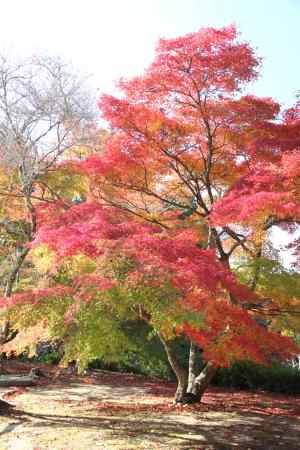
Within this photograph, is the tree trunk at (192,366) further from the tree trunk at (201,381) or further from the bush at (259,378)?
the bush at (259,378)

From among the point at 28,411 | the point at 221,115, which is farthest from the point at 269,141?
the point at 28,411

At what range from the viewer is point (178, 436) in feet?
25.2

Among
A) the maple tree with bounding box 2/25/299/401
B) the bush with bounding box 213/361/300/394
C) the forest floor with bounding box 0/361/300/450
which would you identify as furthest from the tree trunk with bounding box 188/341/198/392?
the bush with bounding box 213/361/300/394

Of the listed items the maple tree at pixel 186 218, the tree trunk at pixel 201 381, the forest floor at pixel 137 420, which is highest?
the maple tree at pixel 186 218

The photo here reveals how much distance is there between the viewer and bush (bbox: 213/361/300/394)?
15.8m

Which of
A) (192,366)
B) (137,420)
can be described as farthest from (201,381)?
(137,420)

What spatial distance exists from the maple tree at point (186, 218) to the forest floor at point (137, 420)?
1.25m

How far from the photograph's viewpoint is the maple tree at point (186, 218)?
6.63 meters

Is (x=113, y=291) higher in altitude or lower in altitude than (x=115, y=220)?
lower

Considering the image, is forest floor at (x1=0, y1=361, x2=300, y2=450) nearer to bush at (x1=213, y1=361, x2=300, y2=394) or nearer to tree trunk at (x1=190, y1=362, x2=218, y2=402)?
tree trunk at (x1=190, y1=362, x2=218, y2=402)

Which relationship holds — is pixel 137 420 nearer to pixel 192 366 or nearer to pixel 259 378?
pixel 192 366

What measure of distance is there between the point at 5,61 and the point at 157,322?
9.92 metres

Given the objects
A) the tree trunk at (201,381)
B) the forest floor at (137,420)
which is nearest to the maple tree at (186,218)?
the tree trunk at (201,381)

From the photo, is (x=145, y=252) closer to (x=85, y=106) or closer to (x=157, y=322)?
(x=157, y=322)
